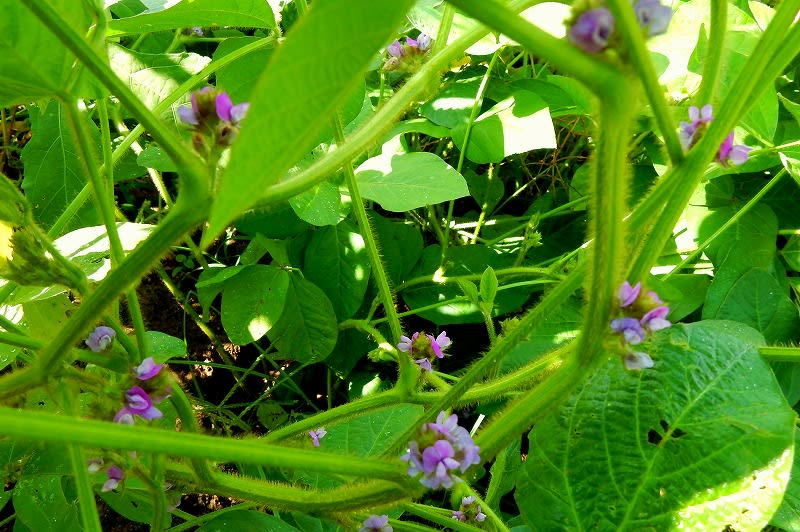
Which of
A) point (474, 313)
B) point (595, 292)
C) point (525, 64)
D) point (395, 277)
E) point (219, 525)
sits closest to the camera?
point (595, 292)

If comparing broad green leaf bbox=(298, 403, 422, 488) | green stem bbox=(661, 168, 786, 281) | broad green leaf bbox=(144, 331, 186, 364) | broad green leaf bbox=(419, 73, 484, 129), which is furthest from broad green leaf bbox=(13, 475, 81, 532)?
green stem bbox=(661, 168, 786, 281)

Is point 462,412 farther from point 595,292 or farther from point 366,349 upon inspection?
point 595,292

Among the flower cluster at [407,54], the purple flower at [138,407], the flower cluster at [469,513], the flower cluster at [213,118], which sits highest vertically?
the flower cluster at [213,118]

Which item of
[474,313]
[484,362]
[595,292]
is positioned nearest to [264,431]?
[474,313]

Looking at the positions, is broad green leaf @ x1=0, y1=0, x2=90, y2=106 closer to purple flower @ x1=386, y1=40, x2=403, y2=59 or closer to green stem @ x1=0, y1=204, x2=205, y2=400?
green stem @ x1=0, y1=204, x2=205, y2=400

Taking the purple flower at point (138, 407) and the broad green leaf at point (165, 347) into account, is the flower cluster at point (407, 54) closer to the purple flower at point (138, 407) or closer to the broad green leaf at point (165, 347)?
the broad green leaf at point (165, 347)

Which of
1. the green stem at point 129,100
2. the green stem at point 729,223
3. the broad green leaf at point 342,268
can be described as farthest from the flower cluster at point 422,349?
the green stem at point 129,100

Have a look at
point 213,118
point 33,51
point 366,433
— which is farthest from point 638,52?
point 366,433
